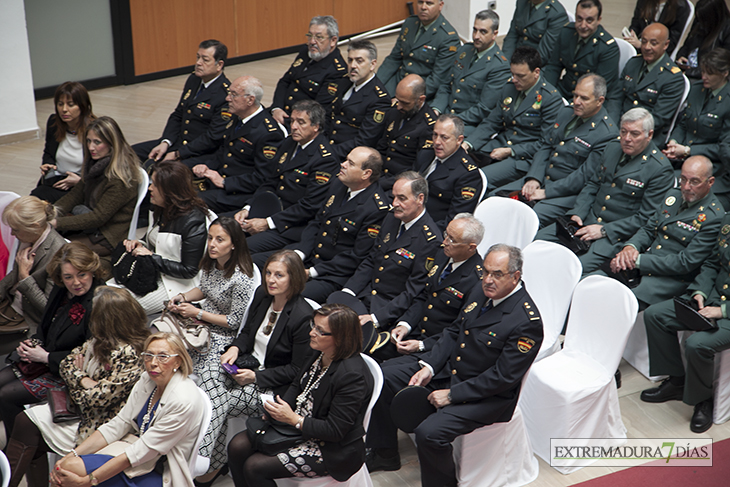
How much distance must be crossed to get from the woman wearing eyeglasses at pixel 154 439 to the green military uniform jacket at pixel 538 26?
14.8 feet

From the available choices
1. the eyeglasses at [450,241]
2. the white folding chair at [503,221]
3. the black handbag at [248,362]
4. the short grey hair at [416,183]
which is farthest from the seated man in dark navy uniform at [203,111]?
the eyeglasses at [450,241]

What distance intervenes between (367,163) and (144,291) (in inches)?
61.4

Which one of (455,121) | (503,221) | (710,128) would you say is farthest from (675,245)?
(455,121)

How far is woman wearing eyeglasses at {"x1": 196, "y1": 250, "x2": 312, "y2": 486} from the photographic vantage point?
12.6 ft

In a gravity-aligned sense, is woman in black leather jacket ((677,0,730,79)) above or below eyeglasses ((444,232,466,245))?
above

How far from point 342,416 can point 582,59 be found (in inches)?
167

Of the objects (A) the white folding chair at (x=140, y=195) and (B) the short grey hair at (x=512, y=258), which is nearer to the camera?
(B) the short grey hair at (x=512, y=258)

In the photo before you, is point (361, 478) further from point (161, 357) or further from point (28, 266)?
point (28, 266)

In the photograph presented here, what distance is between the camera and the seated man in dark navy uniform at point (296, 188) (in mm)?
5320

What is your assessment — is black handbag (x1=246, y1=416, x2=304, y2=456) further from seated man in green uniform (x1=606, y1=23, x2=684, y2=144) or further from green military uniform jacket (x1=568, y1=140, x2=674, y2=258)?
seated man in green uniform (x1=606, y1=23, x2=684, y2=144)

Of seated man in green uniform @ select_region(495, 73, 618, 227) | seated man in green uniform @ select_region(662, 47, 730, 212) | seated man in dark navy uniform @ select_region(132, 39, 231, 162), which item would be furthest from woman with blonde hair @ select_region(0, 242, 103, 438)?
seated man in green uniform @ select_region(662, 47, 730, 212)

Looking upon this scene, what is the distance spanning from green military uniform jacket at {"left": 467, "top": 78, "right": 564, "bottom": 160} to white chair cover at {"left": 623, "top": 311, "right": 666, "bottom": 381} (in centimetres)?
159

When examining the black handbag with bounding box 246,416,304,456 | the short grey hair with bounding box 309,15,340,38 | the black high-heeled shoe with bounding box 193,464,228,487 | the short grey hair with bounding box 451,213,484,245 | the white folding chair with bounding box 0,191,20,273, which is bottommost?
the black high-heeled shoe with bounding box 193,464,228,487

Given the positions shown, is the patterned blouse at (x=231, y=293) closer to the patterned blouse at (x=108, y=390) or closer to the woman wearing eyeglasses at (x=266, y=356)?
the woman wearing eyeglasses at (x=266, y=356)
